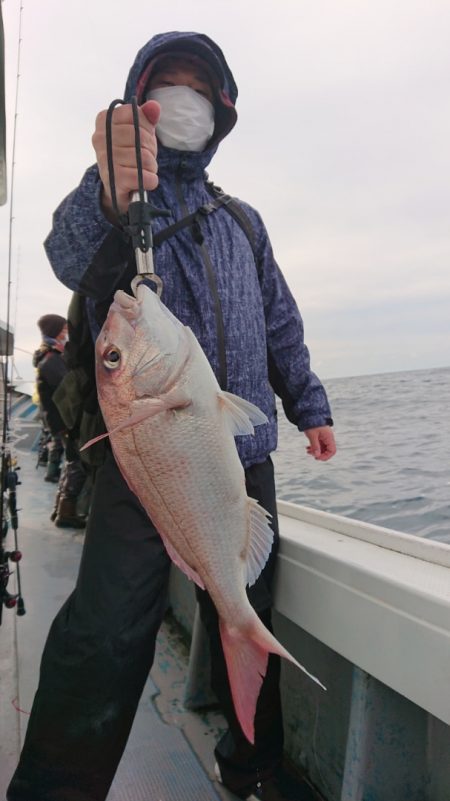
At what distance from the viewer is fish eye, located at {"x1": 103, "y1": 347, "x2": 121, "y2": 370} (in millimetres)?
1249

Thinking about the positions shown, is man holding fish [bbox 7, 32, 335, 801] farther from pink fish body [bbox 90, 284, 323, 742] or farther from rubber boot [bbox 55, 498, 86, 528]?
rubber boot [bbox 55, 498, 86, 528]

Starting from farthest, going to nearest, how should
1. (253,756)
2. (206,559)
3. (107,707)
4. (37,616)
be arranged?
(37,616)
(253,756)
(107,707)
(206,559)

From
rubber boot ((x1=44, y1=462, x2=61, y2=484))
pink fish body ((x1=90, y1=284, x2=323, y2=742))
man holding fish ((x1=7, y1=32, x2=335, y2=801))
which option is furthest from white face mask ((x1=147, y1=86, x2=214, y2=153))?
rubber boot ((x1=44, y1=462, x2=61, y2=484))

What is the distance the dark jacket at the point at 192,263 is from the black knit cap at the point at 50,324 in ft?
14.8

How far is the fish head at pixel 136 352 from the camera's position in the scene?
1241mm

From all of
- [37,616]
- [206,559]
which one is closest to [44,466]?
[37,616]

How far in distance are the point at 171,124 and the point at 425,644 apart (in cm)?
169

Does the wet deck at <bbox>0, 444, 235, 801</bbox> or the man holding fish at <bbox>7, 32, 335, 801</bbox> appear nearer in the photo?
the man holding fish at <bbox>7, 32, 335, 801</bbox>

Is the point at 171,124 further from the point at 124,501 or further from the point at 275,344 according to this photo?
the point at 124,501

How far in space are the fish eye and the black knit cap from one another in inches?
203

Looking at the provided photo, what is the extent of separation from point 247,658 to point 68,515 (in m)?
4.58

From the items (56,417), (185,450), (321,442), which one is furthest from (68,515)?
(185,450)

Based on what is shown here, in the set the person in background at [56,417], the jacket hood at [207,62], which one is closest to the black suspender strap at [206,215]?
the jacket hood at [207,62]

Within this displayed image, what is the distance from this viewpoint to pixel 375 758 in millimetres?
1663
